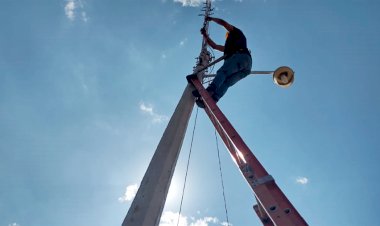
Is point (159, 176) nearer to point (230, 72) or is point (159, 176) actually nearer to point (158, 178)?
point (158, 178)

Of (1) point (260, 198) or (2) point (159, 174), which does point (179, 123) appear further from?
(1) point (260, 198)

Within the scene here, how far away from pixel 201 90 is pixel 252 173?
2.40m

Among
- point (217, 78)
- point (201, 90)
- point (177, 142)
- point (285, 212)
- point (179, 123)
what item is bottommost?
point (285, 212)

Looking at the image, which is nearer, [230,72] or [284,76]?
[284,76]

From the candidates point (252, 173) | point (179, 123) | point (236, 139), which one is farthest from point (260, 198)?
point (179, 123)

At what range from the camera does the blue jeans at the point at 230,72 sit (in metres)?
5.74

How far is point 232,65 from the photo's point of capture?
19.4 feet

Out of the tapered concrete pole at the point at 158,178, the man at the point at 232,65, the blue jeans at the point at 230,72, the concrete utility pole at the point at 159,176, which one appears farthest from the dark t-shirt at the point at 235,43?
the tapered concrete pole at the point at 158,178

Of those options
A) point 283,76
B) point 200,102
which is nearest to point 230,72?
point 200,102

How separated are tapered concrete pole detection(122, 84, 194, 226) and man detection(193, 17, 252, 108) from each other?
119cm

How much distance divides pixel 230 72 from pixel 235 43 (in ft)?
2.46

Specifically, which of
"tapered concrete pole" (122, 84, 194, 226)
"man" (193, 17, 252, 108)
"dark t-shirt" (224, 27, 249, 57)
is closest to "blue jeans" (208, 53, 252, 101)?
"man" (193, 17, 252, 108)

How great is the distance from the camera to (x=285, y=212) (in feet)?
8.15

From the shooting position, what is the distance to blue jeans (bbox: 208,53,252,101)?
574 centimetres
